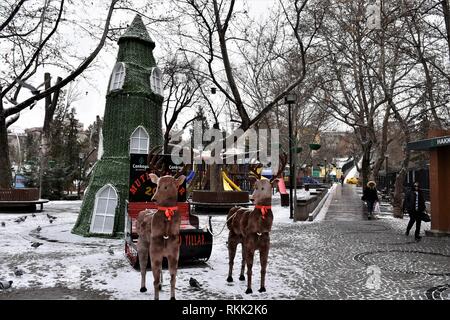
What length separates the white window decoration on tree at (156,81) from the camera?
15094 mm

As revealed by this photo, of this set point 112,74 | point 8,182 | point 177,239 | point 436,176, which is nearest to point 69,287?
point 177,239

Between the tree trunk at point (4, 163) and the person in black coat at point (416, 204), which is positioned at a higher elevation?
the tree trunk at point (4, 163)

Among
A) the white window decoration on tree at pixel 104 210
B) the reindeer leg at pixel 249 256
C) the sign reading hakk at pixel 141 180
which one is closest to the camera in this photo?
the reindeer leg at pixel 249 256

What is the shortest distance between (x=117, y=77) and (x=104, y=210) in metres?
5.22

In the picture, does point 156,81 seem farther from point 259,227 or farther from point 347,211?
point 347,211

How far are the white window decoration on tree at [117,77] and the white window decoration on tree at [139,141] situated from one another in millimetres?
1836

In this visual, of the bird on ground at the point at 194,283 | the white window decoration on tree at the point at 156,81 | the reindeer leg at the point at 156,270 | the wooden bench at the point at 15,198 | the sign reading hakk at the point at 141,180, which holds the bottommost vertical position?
the bird on ground at the point at 194,283

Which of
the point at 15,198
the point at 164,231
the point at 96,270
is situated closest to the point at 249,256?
the point at 164,231

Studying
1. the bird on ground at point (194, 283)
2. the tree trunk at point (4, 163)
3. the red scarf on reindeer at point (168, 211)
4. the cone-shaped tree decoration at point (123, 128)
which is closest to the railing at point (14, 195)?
the tree trunk at point (4, 163)

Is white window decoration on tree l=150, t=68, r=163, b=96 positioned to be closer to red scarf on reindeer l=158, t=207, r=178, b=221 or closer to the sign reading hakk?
the sign reading hakk

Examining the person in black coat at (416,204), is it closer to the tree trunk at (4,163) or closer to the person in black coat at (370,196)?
the person in black coat at (370,196)

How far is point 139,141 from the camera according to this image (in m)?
14.3

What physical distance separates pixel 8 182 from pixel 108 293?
1997cm
